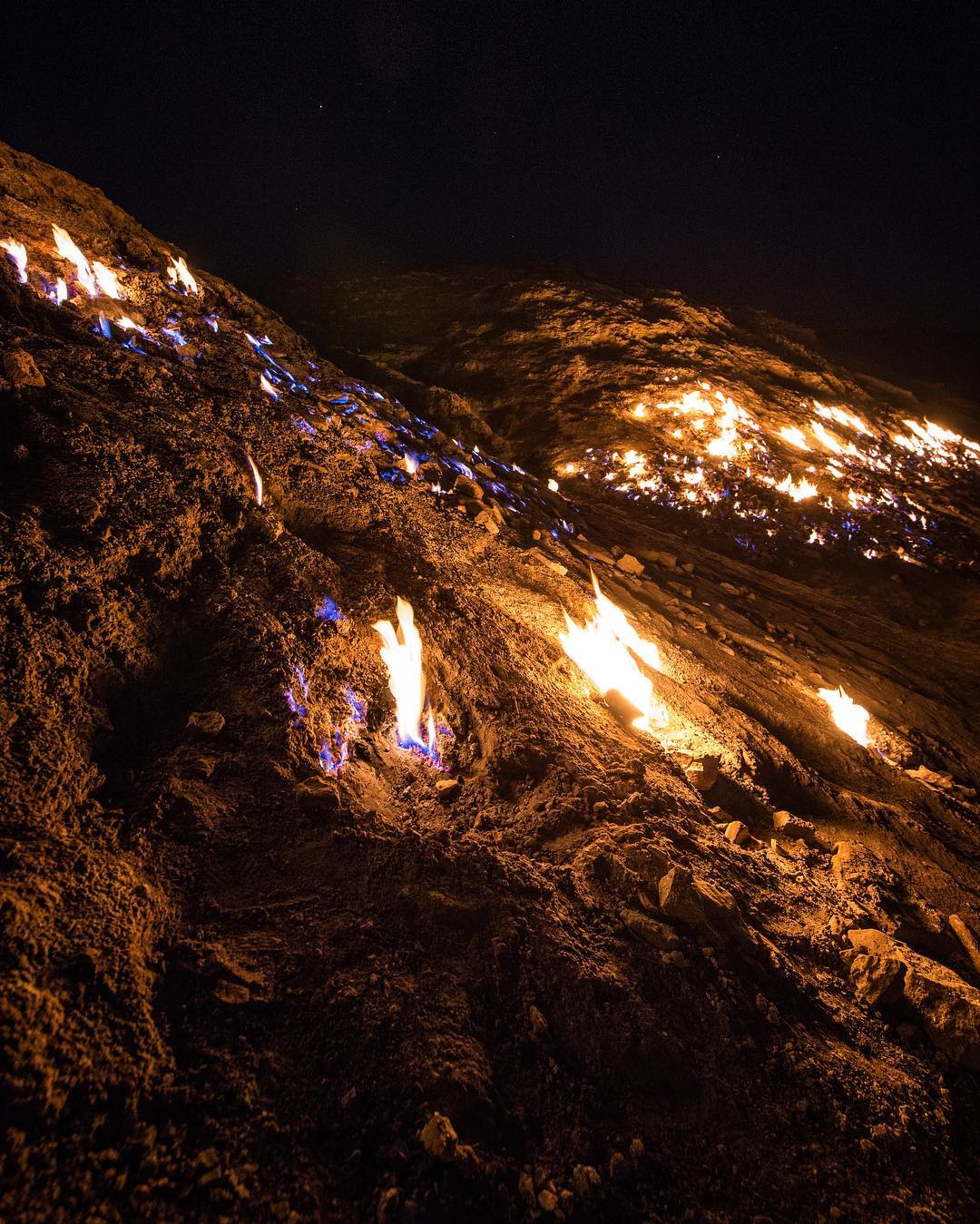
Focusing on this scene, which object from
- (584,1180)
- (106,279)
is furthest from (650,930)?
(106,279)

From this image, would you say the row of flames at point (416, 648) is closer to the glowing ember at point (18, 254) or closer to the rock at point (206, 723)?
the glowing ember at point (18, 254)

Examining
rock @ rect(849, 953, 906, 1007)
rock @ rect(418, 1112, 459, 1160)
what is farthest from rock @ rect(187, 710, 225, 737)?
rock @ rect(849, 953, 906, 1007)

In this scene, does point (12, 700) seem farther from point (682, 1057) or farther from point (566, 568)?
point (566, 568)

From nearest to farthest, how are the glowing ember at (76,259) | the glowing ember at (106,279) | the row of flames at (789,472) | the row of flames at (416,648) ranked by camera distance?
the row of flames at (416,648) → the glowing ember at (76,259) → the glowing ember at (106,279) → the row of flames at (789,472)

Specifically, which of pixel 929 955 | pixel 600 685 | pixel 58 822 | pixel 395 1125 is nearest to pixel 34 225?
pixel 58 822

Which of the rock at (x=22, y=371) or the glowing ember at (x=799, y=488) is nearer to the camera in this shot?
the rock at (x=22, y=371)

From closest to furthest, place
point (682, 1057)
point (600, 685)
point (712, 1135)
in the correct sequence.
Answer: point (712, 1135)
point (682, 1057)
point (600, 685)

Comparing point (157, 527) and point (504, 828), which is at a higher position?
point (157, 527)

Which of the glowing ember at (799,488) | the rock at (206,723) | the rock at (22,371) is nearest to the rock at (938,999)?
the rock at (206,723)
